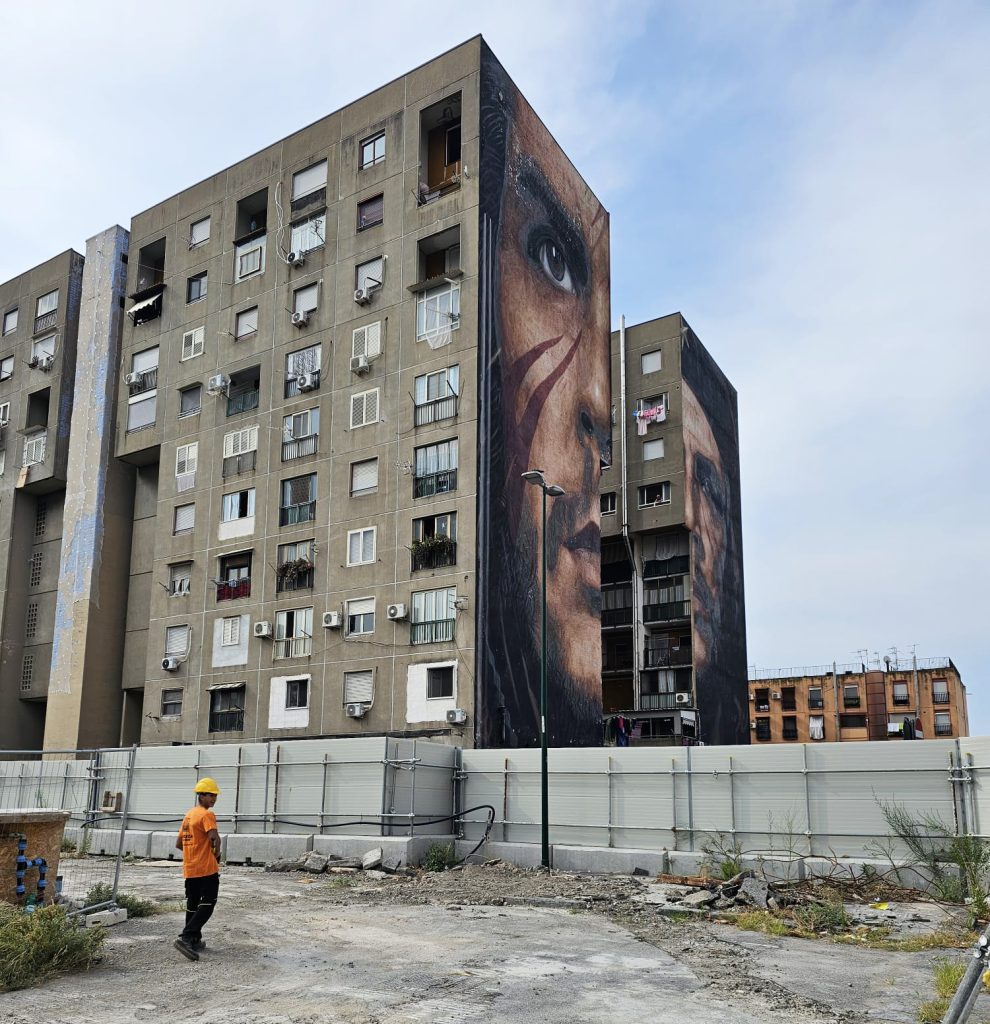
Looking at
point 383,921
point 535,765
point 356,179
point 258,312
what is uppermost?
point 356,179

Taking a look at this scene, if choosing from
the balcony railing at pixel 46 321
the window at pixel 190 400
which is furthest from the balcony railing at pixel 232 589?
the balcony railing at pixel 46 321

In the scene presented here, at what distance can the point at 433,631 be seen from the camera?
113ft

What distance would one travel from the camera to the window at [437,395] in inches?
1414

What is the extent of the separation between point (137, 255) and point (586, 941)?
40.3 metres

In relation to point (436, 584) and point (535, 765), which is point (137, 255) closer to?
point (436, 584)

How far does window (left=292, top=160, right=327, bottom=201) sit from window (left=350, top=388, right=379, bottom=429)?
9.16m

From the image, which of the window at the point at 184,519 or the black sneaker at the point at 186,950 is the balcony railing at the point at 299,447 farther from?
the black sneaker at the point at 186,950

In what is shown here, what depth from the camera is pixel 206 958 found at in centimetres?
1226

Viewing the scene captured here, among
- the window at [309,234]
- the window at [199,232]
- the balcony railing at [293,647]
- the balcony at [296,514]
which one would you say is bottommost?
the balcony railing at [293,647]

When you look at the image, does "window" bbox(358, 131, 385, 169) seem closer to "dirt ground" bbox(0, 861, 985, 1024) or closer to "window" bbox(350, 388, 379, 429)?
"window" bbox(350, 388, 379, 429)

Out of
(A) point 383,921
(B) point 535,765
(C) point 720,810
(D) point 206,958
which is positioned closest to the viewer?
(D) point 206,958

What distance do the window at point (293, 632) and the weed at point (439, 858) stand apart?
43.3 feet

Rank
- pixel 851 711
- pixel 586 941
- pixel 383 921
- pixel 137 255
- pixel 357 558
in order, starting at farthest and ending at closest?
pixel 851 711, pixel 137 255, pixel 357 558, pixel 383 921, pixel 586 941

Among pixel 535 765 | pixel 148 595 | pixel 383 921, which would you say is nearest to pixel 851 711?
pixel 148 595
